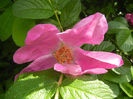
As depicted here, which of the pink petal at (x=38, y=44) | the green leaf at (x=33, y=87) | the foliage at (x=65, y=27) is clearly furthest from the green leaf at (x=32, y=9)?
the green leaf at (x=33, y=87)

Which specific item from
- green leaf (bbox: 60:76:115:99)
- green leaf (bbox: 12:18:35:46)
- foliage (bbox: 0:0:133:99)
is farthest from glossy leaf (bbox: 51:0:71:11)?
green leaf (bbox: 60:76:115:99)

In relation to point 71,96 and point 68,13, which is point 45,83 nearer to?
point 71,96

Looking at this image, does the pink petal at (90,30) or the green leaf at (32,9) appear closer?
the pink petal at (90,30)

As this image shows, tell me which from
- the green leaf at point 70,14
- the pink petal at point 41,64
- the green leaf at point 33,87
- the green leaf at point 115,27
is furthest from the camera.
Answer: the green leaf at point 115,27

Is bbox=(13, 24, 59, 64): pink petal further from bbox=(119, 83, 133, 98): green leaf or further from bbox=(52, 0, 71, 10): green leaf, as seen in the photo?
bbox=(119, 83, 133, 98): green leaf

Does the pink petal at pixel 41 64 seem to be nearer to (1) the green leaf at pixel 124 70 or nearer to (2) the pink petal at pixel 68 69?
(2) the pink petal at pixel 68 69

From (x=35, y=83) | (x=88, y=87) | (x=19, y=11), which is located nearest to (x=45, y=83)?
(x=35, y=83)
